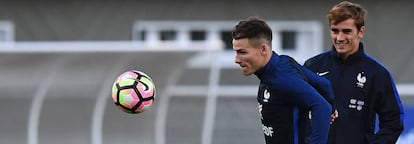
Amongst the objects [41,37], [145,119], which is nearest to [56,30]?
[41,37]

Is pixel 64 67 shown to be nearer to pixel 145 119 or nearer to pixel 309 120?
pixel 145 119

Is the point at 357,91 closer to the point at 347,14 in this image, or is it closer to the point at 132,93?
the point at 347,14

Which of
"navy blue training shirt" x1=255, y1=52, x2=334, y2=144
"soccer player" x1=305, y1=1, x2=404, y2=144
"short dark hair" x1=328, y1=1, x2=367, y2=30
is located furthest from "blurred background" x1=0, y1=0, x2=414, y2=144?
"navy blue training shirt" x1=255, y1=52, x2=334, y2=144

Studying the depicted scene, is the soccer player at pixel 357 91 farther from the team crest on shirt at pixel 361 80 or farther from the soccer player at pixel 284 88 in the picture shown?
the soccer player at pixel 284 88

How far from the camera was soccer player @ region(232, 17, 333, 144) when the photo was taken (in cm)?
445

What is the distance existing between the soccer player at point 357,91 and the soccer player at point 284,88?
35 cm

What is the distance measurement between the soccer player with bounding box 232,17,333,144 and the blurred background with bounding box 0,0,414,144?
431cm

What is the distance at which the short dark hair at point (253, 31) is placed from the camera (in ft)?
14.8

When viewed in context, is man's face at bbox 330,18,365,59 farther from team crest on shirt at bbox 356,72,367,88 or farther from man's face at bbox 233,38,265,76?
man's face at bbox 233,38,265,76

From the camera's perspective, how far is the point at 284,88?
4.43 metres

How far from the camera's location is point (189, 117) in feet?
34.9

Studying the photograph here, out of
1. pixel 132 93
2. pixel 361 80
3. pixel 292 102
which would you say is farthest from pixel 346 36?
pixel 132 93

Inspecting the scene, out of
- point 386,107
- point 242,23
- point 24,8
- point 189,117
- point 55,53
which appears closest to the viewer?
point 242,23

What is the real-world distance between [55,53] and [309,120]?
15.8ft
